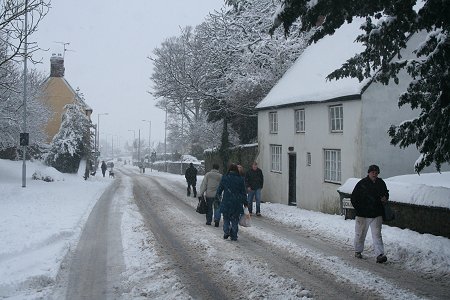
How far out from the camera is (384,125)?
15.4 metres

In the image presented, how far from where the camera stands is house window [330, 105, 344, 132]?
54.4 feet

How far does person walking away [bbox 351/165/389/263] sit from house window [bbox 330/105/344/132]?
25.2ft

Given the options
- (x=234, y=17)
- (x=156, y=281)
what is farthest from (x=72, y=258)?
(x=234, y=17)

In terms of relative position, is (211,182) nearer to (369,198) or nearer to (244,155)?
(369,198)

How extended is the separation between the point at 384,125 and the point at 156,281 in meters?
10.7

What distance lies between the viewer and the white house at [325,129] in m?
15.3

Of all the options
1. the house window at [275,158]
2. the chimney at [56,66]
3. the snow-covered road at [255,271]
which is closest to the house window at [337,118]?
the house window at [275,158]

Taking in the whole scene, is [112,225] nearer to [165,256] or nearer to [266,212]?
[165,256]

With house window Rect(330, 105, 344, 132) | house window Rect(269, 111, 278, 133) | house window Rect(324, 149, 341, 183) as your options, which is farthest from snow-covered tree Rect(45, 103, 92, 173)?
house window Rect(330, 105, 344, 132)

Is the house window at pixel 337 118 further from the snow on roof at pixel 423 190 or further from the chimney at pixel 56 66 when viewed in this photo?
the chimney at pixel 56 66

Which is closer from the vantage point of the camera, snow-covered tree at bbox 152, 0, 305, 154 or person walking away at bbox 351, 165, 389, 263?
person walking away at bbox 351, 165, 389, 263

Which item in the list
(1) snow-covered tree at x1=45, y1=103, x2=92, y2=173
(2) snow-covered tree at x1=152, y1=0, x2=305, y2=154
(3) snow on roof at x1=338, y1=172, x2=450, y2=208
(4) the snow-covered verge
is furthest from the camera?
(1) snow-covered tree at x1=45, y1=103, x2=92, y2=173

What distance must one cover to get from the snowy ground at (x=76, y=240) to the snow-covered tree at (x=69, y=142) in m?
20.0

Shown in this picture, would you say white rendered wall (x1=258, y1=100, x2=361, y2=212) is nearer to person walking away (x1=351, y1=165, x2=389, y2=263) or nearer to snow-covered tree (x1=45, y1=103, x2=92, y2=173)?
person walking away (x1=351, y1=165, x2=389, y2=263)
